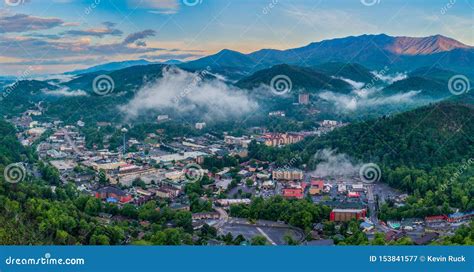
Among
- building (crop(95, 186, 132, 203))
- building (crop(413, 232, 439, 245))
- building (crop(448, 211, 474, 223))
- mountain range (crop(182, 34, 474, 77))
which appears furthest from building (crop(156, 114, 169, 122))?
building (crop(413, 232, 439, 245))

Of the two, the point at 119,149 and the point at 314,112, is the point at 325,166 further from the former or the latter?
the point at 314,112

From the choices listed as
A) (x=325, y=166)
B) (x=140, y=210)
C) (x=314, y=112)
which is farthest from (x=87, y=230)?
(x=314, y=112)

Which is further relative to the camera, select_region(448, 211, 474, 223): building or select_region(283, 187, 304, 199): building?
select_region(283, 187, 304, 199): building

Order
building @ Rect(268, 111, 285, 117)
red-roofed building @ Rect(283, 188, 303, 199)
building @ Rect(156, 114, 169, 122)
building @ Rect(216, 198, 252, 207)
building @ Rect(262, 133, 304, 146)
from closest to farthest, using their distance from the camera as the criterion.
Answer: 1. building @ Rect(216, 198, 252, 207)
2. red-roofed building @ Rect(283, 188, 303, 199)
3. building @ Rect(262, 133, 304, 146)
4. building @ Rect(156, 114, 169, 122)
5. building @ Rect(268, 111, 285, 117)

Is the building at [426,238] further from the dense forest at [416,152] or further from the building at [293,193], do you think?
the building at [293,193]

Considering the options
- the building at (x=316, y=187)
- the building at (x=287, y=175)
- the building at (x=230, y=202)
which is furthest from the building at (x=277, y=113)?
the building at (x=230, y=202)

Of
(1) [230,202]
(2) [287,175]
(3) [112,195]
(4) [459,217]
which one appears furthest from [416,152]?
(3) [112,195]

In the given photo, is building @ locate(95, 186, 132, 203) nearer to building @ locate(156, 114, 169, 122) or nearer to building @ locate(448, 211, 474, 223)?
building @ locate(448, 211, 474, 223)
